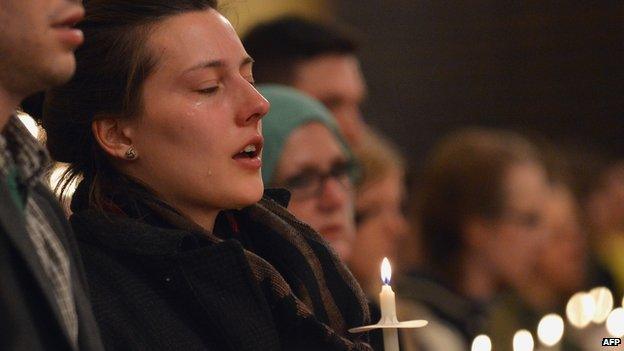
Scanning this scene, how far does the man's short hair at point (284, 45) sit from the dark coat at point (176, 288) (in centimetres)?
206

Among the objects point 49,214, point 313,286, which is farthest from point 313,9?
point 49,214

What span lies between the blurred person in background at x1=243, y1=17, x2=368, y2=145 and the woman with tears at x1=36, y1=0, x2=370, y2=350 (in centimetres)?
171

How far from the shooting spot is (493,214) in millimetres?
5910

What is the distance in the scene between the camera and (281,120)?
4.17 m

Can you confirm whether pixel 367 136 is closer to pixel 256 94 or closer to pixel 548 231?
pixel 548 231

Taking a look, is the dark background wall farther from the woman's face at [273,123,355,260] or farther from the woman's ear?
the woman's ear

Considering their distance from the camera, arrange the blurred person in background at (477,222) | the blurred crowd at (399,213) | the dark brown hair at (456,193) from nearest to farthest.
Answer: the blurred crowd at (399,213), the blurred person in background at (477,222), the dark brown hair at (456,193)

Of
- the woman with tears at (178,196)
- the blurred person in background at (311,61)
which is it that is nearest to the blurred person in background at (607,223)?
the blurred person in background at (311,61)

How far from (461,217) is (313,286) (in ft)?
9.12

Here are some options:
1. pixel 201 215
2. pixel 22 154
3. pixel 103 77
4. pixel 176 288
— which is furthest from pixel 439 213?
pixel 22 154

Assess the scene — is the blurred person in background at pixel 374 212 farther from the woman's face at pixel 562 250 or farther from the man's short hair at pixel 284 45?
the woman's face at pixel 562 250

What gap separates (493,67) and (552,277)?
2.81 metres

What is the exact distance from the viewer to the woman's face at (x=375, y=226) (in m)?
5.03

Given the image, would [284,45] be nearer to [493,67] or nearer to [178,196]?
[178,196]
